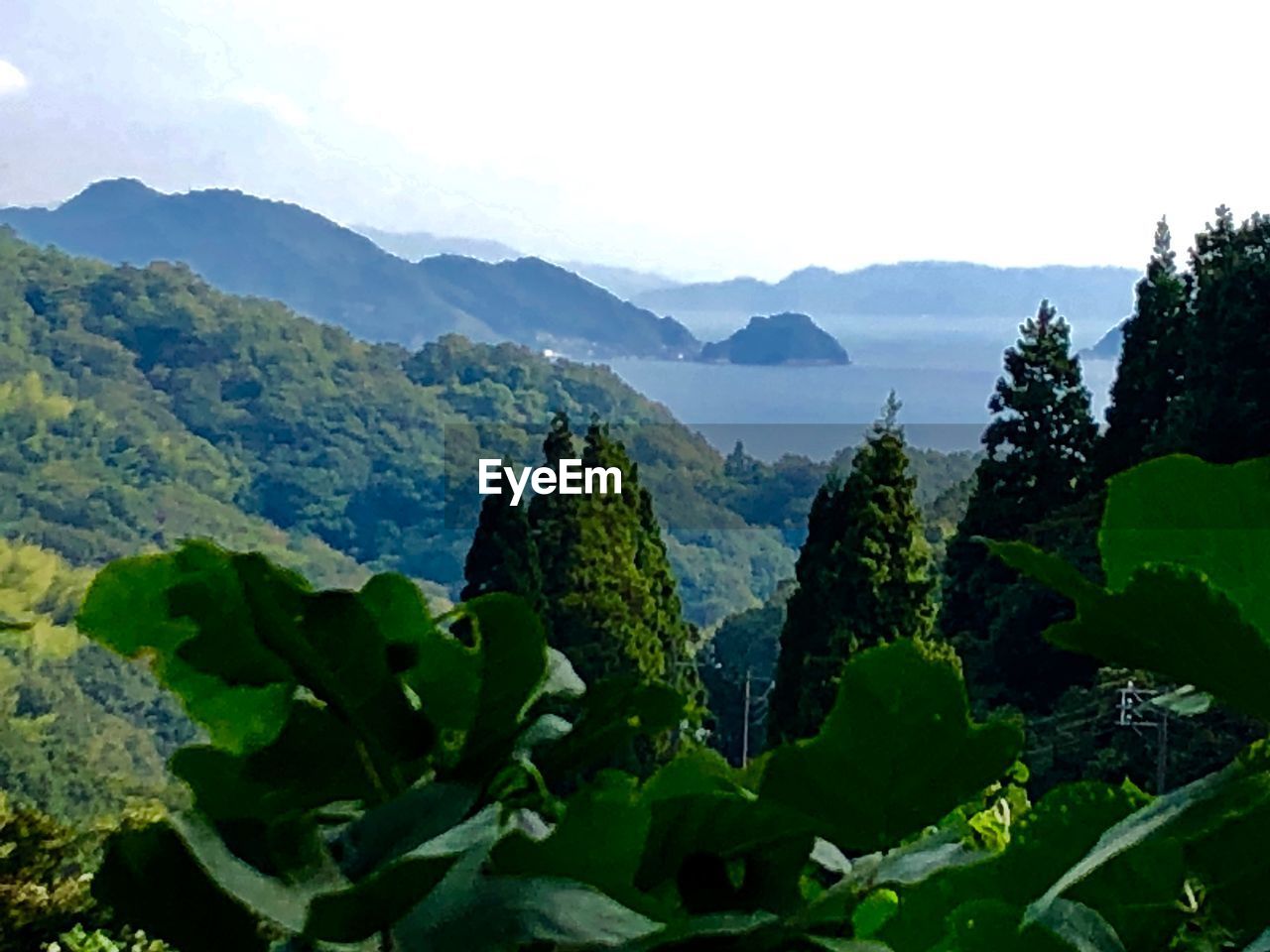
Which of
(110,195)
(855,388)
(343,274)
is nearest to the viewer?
(855,388)

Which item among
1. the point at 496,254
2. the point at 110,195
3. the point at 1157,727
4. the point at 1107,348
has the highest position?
the point at 110,195

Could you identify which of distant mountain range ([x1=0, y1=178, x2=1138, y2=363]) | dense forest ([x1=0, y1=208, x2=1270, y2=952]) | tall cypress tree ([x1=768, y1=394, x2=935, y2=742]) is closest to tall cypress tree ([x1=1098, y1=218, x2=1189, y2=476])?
dense forest ([x1=0, y1=208, x2=1270, y2=952])

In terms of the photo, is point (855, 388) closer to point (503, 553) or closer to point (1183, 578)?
point (503, 553)

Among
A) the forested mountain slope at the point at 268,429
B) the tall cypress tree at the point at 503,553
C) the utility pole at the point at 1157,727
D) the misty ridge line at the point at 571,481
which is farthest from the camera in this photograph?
the forested mountain slope at the point at 268,429

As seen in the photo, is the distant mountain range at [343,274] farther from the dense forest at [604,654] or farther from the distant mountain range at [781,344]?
the distant mountain range at [781,344]

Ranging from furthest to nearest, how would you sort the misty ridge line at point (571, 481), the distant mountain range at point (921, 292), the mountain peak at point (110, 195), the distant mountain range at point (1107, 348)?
1. the mountain peak at point (110, 195)
2. the distant mountain range at point (921, 292)
3. the distant mountain range at point (1107, 348)
4. the misty ridge line at point (571, 481)

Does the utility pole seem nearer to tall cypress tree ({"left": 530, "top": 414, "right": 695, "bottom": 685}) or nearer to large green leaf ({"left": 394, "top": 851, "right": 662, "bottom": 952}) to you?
tall cypress tree ({"left": 530, "top": 414, "right": 695, "bottom": 685})

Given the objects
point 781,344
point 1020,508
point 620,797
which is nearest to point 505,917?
point 620,797

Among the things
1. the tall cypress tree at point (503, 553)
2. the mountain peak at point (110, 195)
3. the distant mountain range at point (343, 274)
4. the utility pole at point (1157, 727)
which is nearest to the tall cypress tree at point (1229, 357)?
the utility pole at point (1157, 727)
